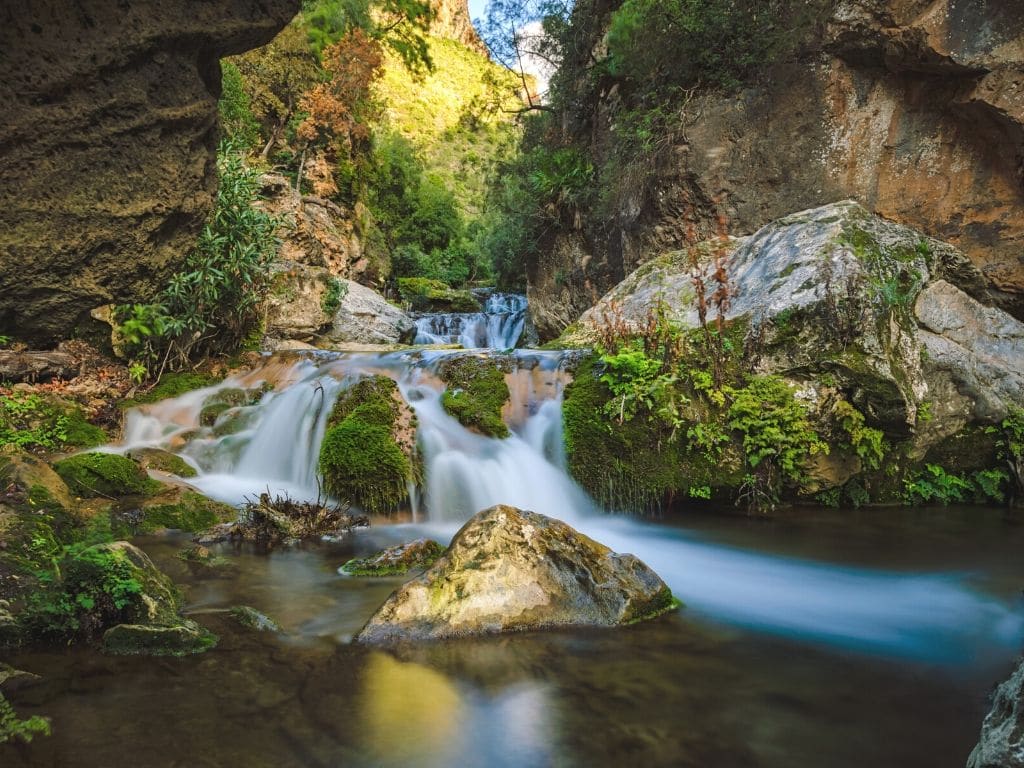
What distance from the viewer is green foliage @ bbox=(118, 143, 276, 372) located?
7.19 m

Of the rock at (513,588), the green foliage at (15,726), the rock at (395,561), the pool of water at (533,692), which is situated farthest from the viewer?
the rock at (395,561)

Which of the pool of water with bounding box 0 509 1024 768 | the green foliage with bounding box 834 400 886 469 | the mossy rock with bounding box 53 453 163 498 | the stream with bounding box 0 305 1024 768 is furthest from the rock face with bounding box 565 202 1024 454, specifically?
the mossy rock with bounding box 53 453 163 498

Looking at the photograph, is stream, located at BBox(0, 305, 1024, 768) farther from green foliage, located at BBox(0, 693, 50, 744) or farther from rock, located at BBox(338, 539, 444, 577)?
rock, located at BBox(338, 539, 444, 577)

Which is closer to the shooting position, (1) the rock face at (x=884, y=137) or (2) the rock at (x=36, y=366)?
(2) the rock at (x=36, y=366)

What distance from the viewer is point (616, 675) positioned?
271 cm

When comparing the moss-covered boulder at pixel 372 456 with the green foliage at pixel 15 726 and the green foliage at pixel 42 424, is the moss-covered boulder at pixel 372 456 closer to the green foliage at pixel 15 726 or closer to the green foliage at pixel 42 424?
the green foliage at pixel 42 424

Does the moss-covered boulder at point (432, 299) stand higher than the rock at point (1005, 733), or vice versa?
the moss-covered boulder at point (432, 299)

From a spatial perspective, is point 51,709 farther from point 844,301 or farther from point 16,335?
point 844,301

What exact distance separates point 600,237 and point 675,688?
11.8 m

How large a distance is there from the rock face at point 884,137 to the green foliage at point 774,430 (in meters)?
2.68

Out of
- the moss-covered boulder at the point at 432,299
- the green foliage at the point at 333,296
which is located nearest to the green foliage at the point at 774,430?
the green foliage at the point at 333,296

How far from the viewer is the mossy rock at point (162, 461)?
5875 millimetres

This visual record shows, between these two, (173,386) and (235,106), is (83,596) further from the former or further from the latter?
(235,106)

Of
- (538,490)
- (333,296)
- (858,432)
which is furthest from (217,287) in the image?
(858,432)
